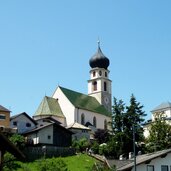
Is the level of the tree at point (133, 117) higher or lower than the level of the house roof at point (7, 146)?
higher

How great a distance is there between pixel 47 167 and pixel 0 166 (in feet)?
58.3

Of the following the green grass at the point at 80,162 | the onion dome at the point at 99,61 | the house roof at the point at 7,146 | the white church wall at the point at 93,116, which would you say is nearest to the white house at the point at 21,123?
the green grass at the point at 80,162

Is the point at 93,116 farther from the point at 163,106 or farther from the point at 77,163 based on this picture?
the point at 77,163

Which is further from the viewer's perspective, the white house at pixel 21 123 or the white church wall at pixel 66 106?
the white church wall at pixel 66 106

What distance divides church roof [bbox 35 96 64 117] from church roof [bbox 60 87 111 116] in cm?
426

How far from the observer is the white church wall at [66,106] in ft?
330

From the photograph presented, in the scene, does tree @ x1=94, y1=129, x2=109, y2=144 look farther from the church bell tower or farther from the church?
the church bell tower

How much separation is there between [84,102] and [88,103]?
7.34ft

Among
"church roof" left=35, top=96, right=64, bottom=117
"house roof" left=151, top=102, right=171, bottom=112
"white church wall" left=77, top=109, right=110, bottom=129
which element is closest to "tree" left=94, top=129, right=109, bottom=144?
"white church wall" left=77, top=109, right=110, bottom=129

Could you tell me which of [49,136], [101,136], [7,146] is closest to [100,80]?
[101,136]

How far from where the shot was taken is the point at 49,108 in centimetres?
9831

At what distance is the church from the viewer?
327ft

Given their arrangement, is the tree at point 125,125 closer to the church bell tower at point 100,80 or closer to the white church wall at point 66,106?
the white church wall at point 66,106

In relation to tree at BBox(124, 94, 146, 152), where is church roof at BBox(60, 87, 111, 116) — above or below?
above
